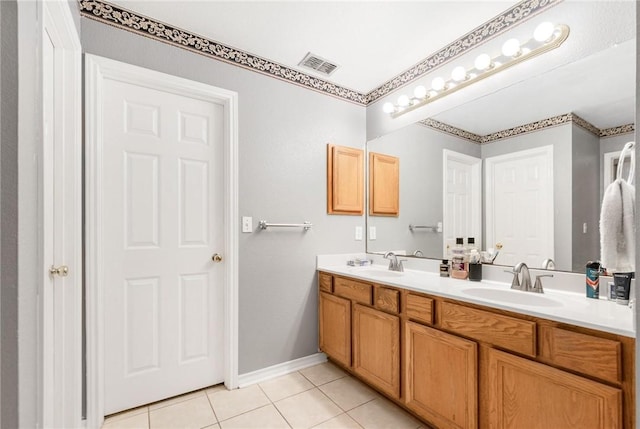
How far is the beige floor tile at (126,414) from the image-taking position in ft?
5.52

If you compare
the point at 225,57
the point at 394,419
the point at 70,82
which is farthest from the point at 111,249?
the point at 394,419

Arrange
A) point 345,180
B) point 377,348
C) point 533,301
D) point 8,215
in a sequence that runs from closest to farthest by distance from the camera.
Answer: point 8,215 < point 533,301 < point 377,348 < point 345,180

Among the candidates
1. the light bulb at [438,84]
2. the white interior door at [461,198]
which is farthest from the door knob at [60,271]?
the light bulb at [438,84]

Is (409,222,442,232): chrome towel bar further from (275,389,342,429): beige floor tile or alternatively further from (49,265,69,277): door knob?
(49,265,69,277): door knob

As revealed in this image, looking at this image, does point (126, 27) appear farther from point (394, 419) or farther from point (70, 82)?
point (394, 419)

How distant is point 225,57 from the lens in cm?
204

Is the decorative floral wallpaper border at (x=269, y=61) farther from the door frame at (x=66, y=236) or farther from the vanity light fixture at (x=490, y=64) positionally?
the door frame at (x=66, y=236)

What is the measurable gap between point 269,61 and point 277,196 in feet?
3.36

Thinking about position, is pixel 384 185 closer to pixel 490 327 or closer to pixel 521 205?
pixel 521 205

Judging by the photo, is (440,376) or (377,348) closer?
(440,376)

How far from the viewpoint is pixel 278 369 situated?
86.6 inches

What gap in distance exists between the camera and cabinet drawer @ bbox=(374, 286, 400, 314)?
1.70m

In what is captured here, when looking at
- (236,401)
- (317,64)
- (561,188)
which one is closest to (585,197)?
(561,188)

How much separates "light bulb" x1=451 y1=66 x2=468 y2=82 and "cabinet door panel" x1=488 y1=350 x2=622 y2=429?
163 centimetres
